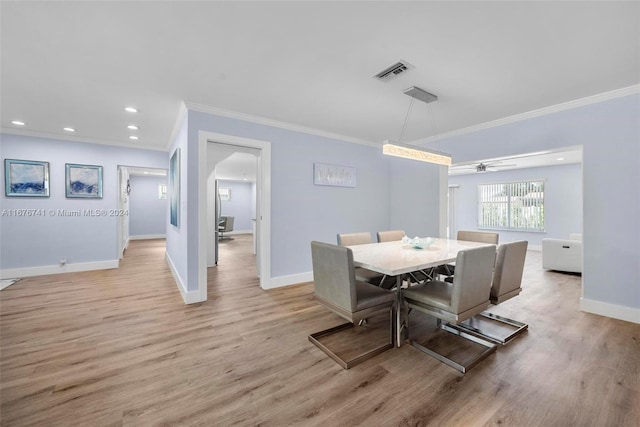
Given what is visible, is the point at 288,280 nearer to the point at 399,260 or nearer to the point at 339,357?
the point at 339,357

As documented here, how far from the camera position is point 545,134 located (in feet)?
11.1

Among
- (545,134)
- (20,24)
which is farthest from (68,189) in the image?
(545,134)

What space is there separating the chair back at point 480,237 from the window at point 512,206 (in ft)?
17.7

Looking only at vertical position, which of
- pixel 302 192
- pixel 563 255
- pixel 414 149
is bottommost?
pixel 563 255

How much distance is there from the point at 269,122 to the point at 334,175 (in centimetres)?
142

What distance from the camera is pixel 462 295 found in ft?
6.27

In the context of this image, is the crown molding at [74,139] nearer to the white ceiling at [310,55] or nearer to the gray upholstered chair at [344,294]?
the white ceiling at [310,55]

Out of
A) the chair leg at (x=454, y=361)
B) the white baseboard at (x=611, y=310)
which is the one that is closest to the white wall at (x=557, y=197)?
the white baseboard at (x=611, y=310)

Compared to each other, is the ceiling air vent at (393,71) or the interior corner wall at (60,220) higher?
the ceiling air vent at (393,71)

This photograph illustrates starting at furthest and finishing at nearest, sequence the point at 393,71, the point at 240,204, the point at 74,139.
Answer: the point at 240,204, the point at 74,139, the point at 393,71

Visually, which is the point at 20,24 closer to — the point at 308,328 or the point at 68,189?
the point at 308,328

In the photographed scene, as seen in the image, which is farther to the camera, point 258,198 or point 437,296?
point 258,198

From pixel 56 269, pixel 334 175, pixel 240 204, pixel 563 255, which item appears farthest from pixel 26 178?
pixel 563 255

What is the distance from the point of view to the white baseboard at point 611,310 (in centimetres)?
277
